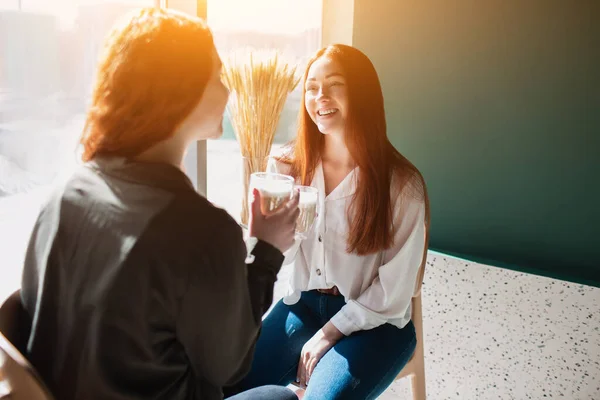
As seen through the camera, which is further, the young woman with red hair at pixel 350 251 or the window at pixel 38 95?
the young woman with red hair at pixel 350 251

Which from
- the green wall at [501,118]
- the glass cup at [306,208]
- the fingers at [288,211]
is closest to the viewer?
the fingers at [288,211]

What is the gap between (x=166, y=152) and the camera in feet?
2.72

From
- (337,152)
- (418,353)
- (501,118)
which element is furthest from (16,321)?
(501,118)

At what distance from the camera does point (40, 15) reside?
132cm

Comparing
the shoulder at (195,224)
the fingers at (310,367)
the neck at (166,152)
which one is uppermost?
the neck at (166,152)

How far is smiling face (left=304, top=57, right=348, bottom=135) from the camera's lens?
146 cm

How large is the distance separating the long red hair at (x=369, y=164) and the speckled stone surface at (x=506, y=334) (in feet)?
1.99

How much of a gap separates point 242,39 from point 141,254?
4.67 ft

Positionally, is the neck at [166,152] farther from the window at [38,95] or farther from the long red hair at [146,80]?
the window at [38,95]

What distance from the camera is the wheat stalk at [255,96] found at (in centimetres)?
156

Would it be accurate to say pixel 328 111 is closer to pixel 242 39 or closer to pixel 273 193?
pixel 273 193

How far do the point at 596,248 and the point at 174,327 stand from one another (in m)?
1.63

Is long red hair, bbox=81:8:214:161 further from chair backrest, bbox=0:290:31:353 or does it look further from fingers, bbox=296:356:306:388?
fingers, bbox=296:356:306:388

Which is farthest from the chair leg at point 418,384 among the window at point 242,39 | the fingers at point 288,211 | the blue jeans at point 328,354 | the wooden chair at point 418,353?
the fingers at point 288,211
